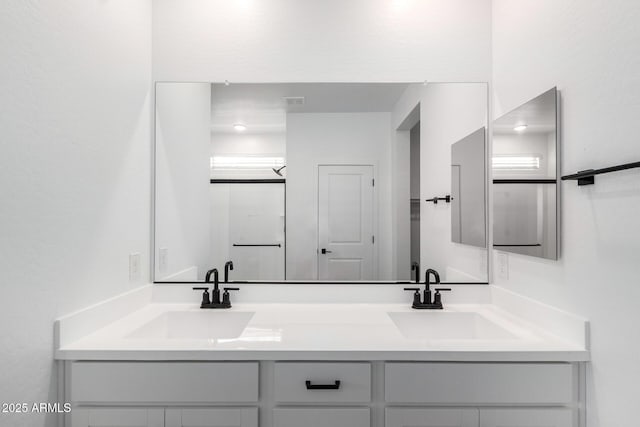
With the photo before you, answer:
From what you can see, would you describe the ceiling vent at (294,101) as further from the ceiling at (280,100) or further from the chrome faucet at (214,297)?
the chrome faucet at (214,297)

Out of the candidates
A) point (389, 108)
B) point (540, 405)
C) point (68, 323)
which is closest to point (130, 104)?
point (68, 323)

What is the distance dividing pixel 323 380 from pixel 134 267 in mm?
1036

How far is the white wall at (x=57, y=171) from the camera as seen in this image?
1000 mm

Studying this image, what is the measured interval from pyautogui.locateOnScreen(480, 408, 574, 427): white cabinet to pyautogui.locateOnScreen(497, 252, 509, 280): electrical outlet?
2.03ft

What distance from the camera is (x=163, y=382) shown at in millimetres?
1197

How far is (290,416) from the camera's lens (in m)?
1.20

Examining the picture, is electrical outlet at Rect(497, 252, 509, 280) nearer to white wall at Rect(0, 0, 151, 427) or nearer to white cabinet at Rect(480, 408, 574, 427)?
white cabinet at Rect(480, 408, 574, 427)

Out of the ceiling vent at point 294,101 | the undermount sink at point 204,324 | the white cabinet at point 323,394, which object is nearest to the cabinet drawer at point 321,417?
the white cabinet at point 323,394

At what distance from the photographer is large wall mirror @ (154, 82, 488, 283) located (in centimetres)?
184

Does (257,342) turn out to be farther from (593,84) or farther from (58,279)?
(593,84)

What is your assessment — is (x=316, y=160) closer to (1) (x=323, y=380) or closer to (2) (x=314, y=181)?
(2) (x=314, y=181)

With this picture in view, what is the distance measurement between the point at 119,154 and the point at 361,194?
113 cm

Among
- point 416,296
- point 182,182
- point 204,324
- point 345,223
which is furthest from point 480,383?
point 182,182

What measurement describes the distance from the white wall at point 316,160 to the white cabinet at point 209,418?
76 cm
